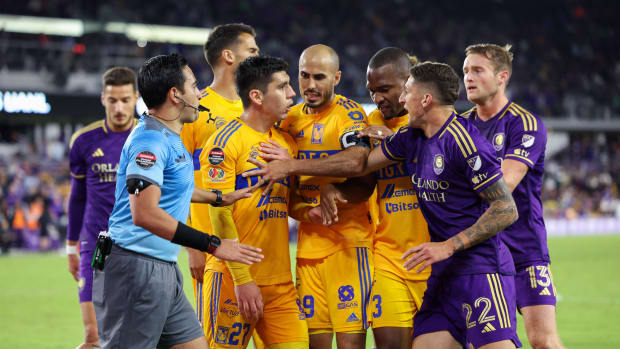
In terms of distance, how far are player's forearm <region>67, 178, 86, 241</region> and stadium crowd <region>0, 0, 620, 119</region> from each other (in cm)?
1875

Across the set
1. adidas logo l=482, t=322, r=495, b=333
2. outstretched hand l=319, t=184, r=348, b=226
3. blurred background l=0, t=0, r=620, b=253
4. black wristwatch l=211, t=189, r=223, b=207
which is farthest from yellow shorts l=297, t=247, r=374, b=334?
blurred background l=0, t=0, r=620, b=253

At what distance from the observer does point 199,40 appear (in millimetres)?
28984

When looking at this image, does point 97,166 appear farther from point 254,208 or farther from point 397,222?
point 397,222

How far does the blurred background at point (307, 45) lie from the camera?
23391 millimetres

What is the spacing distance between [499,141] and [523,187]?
16.4 inches

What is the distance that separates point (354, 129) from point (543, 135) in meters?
1.49

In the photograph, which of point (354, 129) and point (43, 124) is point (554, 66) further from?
point (354, 129)

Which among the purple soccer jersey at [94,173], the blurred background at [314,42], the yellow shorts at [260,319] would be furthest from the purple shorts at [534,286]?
the blurred background at [314,42]

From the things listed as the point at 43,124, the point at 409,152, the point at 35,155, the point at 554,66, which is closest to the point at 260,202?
the point at 409,152

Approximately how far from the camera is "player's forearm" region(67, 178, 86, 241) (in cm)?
752

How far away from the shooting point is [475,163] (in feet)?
15.0

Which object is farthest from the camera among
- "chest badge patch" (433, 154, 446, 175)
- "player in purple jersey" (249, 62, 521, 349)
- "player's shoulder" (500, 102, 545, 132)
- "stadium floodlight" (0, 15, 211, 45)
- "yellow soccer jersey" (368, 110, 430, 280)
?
"stadium floodlight" (0, 15, 211, 45)

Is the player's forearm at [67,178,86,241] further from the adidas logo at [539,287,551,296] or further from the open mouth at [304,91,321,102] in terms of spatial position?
the adidas logo at [539,287,551,296]

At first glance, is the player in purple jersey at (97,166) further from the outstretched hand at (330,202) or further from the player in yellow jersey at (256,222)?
the outstretched hand at (330,202)
